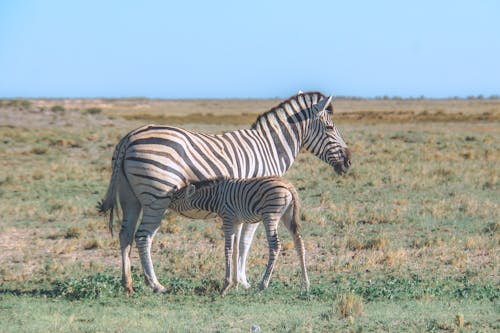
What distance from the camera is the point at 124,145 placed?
Answer: 9.14 m

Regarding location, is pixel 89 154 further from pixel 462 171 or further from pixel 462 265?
pixel 462 265

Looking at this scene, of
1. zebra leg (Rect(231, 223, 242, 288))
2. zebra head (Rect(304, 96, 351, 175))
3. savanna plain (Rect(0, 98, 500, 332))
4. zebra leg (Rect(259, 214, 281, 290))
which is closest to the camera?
savanna plain (Rect(0, 98, 500, 332))

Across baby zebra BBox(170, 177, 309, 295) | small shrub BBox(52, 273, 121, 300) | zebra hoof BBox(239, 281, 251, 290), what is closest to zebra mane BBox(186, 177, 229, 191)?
baby zebra BBox(170, 177, 309, 295)

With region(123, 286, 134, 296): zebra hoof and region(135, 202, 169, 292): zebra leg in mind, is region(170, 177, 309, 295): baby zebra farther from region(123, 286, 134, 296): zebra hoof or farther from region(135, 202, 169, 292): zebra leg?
region(123, 286, 134, 296): zebra hoof

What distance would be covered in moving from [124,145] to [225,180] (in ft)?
4.18

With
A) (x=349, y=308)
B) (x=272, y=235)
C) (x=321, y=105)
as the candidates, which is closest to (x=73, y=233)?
(x=321, y=105)

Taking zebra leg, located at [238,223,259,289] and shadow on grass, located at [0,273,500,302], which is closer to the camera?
shadow on grass, located at [0,273,500,302]

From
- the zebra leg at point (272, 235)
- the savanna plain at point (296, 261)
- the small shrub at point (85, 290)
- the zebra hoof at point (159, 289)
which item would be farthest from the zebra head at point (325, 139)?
the small shrub at point (85, 290)

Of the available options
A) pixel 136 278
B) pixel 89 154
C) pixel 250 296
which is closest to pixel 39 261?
pixel 136 278

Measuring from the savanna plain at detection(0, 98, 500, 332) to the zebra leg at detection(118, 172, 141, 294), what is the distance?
37cm

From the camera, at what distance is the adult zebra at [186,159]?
8.91m

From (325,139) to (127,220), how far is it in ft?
9.91

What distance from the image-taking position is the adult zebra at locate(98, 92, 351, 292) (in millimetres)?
8914

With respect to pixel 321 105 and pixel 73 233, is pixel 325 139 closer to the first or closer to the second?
pixel 321 105
